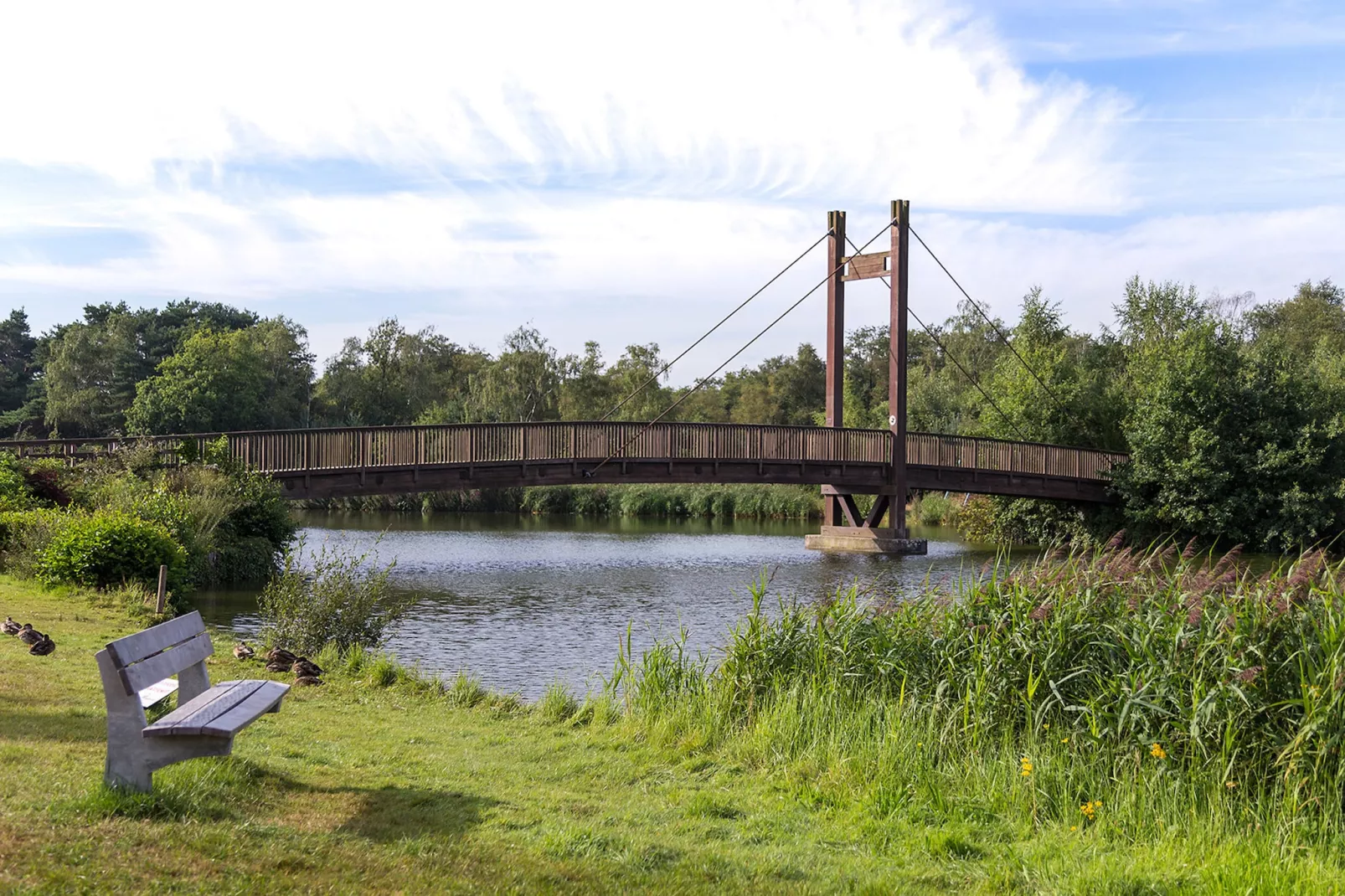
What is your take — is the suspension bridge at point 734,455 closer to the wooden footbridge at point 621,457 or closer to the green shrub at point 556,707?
the wooden footbridge at point 621,457

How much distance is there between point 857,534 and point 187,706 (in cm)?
2735

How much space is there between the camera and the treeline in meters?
32.4

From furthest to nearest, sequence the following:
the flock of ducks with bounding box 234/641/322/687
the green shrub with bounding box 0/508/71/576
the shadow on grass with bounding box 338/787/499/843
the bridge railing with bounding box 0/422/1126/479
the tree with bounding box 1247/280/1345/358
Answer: the tree with bounding box 1247/280/1345/358 < the bridge railing with bounding box 0/422/1126/479 < the green shrub with bounding box 0/508/71/576 < the flock of ducks with bounding box 234/641/322/687 < the shadow on grass with bounding box 338/787/499/843

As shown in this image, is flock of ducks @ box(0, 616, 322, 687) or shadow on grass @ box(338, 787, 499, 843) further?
flock of ducks @ box(0, 616, 322, 687)

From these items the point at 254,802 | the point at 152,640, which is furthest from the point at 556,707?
the point at 152,640

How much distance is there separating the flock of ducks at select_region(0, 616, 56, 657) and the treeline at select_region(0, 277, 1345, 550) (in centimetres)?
2337

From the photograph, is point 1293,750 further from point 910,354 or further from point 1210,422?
point 910,354

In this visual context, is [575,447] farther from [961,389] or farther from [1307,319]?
[1307,319]

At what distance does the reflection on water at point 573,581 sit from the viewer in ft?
45.4

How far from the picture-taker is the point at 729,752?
24.6ft

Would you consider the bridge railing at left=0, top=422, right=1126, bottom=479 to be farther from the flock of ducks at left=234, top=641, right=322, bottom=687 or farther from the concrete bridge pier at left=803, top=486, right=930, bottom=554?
the flock of ducks at left=234, top=641, right=322, bottom=687

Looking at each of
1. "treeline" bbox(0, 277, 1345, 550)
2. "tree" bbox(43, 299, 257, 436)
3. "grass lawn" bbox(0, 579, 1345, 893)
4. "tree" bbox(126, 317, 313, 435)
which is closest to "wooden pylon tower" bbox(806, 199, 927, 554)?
"treeline" bbox(0, 277, 1345, 550)

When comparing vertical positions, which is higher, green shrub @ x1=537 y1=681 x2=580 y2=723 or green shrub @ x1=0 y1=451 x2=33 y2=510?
green shrub @ x1=0 y1=451 x2=33 y2=510

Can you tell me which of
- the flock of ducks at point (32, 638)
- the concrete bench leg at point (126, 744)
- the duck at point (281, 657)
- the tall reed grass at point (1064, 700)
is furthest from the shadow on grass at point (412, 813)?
the flock of ducks at point (32, 638)
